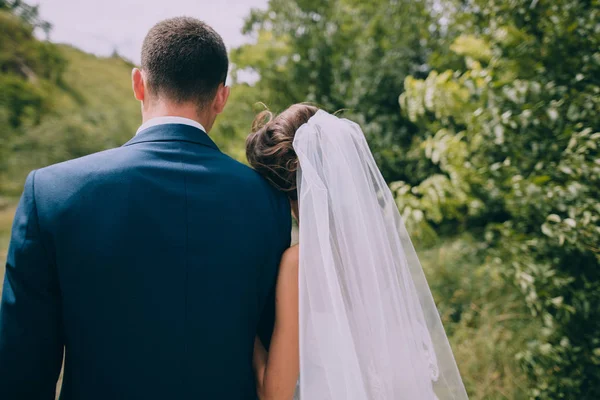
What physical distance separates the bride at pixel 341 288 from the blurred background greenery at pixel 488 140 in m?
0.55

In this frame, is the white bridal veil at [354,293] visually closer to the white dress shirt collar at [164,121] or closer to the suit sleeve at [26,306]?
the white dress shirt collar at [164,121]

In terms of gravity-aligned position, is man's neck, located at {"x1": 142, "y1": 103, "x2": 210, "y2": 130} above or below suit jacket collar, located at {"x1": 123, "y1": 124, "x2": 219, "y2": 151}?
above

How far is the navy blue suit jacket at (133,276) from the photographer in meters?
1.09

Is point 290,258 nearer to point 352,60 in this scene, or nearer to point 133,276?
point 133,276

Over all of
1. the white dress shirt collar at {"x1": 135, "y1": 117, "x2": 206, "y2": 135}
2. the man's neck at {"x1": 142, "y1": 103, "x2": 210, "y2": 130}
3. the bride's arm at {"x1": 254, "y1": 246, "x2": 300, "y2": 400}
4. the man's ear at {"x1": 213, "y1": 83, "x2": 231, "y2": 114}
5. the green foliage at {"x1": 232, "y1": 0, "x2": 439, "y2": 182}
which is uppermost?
the green foliage at {"x1": 232, "y1": 0, "x2": 439, "y2": 182}

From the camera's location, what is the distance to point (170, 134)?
126cm

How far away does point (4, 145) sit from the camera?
12727 mm

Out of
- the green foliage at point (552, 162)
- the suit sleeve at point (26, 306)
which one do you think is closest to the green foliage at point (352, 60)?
the green foliage at point (552, 162)

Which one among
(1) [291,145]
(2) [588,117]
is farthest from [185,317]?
(2) [588,117]

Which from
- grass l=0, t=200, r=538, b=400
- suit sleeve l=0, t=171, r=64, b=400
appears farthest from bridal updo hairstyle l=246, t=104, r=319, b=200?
grass l=0, t=200, r=538, b=400

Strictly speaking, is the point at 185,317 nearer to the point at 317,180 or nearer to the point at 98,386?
the point at 98,386

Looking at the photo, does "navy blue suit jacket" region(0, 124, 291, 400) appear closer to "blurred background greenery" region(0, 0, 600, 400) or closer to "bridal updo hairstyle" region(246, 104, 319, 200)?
"bridal updo hairstyle" region(246, 104, 319, 200)

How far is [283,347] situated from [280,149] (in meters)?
0.71

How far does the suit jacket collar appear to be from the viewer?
1248 mm
